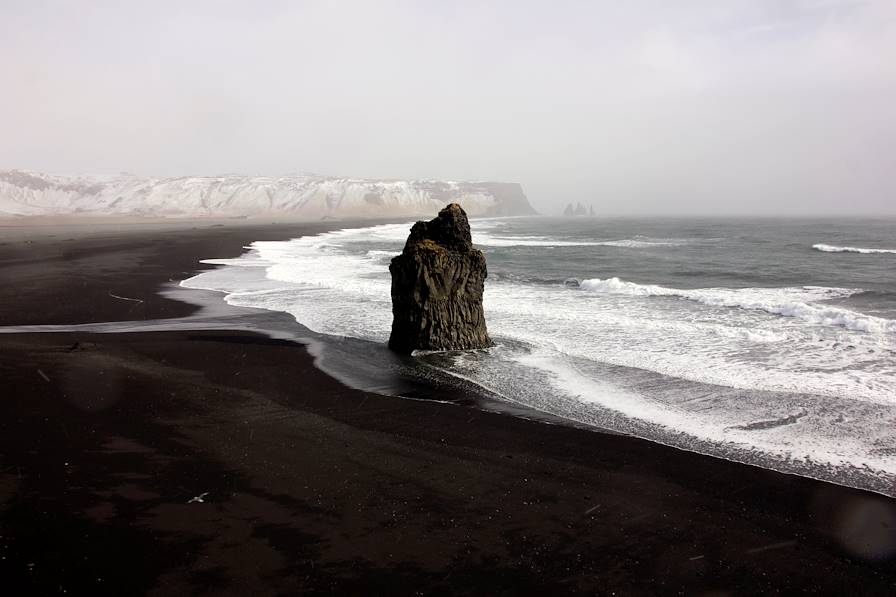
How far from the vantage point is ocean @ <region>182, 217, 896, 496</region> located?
7.43 m

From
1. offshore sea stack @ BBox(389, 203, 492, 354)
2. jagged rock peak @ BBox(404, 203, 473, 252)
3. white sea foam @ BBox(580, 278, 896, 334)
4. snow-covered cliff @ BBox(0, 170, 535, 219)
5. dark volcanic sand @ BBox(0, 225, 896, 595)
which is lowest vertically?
dark volcanic sand @ BBox(0, 225, 896, 595)

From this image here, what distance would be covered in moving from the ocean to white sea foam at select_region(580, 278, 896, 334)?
0.23 ft

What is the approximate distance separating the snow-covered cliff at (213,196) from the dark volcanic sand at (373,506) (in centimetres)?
13245

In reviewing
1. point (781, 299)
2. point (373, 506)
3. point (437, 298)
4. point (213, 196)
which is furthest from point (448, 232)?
point (213, 196)

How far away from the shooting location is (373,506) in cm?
521

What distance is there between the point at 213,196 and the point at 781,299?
518 ft

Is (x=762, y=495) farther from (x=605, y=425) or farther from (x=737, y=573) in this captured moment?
(x=605, y=425)

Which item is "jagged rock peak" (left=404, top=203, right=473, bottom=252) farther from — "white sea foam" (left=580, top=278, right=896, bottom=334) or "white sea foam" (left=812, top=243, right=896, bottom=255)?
"white sea foam" (left=812, top=243, right=896, bottom=255)

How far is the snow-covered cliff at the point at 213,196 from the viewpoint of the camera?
131875 millimetres

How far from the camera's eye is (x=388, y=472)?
598cm

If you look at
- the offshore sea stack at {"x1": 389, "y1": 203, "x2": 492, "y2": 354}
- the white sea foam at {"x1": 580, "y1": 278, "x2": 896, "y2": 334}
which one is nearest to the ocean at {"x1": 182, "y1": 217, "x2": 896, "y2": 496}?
the white sea foam at {"x1": 580, "y1": 278, "x2": 896, "y2": 334}

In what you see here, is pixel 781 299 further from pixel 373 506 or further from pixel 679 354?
pixel 373 506

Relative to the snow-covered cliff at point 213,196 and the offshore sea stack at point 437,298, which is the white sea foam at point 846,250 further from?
the snow-covered cliff at point 213,196

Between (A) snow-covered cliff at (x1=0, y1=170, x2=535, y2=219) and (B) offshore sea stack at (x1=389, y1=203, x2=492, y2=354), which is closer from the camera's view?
(B) offshore sea stack at (x1=389, y1=203, x2=492, y2=354)
